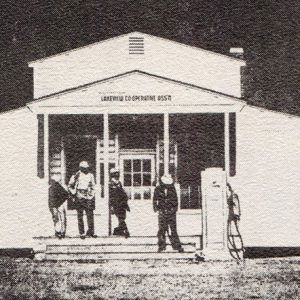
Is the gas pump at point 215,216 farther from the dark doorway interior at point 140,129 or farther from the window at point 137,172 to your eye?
the dark doorway interior at point 140,129

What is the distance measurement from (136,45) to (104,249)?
655 cm

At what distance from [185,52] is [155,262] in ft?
24.0

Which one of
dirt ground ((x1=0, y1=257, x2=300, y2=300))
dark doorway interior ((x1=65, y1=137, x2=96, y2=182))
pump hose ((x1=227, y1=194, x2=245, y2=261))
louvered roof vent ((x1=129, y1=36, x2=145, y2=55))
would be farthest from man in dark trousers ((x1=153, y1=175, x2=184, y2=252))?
louvered roof vent ((x1=129, y1=36, x2=145, y2=55))

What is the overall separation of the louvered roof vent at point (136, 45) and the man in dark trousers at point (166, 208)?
581 cm

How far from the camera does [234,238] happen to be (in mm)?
16547

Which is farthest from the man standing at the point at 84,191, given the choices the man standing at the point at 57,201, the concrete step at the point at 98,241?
the man standing at the point at 57,201

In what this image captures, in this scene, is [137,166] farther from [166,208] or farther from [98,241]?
[166,208]

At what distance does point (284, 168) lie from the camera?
18016 millimetres

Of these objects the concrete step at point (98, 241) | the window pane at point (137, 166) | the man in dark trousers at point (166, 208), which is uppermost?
the window pane at point (137, 166)

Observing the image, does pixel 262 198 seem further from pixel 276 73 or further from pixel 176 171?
pixel 276 73

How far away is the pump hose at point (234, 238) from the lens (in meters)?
16.1

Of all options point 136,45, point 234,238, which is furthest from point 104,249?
point 136,45

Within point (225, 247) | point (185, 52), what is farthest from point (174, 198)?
point (185, 52)

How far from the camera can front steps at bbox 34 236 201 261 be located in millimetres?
15812
